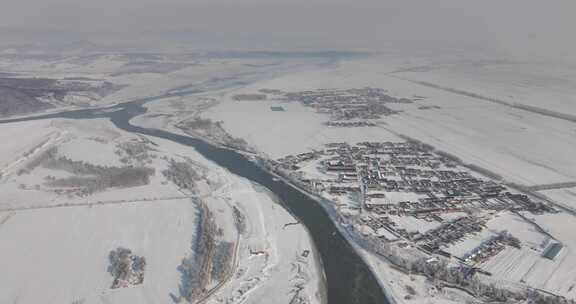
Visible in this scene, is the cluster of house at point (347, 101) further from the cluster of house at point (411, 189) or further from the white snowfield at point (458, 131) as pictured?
the cluster of house at point (411, 189)

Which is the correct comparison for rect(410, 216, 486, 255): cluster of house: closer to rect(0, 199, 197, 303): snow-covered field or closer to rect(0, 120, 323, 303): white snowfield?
rect(0, 120, 323, 303): white snowfield

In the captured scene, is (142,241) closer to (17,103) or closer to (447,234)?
(447,234)

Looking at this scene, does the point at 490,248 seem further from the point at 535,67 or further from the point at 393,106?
the point at 535,67

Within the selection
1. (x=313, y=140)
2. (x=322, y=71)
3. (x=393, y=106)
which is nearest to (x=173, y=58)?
(x=322, y=71)

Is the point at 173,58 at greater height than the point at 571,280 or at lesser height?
greater

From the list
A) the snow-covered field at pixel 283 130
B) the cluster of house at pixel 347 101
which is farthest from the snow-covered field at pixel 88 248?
the cluster of house at pixel 347 101

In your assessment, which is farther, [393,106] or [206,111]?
[393,106]
